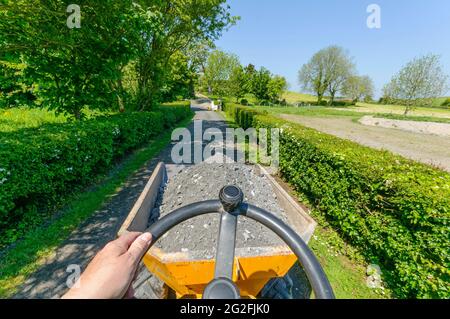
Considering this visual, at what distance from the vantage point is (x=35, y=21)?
17.3 feet

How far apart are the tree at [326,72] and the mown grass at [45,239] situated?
66.5 metres

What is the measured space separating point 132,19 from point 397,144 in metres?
18.3

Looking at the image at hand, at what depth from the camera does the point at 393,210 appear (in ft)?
10.0

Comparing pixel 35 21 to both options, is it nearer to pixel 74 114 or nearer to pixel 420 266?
pixel 74 114

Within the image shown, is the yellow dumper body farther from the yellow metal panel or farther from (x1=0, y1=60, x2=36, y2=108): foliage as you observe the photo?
(x1=0, y1=60, x2=36, y2=108): foliage

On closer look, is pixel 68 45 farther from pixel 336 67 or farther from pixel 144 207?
pixel 336 67

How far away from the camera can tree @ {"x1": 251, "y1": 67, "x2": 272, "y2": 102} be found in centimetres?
5134

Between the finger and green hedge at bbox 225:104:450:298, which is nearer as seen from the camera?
the finger

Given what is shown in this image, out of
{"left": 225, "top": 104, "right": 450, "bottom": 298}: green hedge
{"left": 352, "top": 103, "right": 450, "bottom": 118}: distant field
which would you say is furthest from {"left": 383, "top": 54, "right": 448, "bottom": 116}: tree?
{"left": 225, "top": 104, "right": 450, "bottom": 298}: green hedge

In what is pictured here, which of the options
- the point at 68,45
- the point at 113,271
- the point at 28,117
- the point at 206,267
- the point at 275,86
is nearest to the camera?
the point at 113,271

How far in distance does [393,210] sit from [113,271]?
12.0ft

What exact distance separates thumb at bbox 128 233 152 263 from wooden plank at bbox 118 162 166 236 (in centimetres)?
113

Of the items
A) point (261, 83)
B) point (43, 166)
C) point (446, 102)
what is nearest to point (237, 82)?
point (261, 83)
